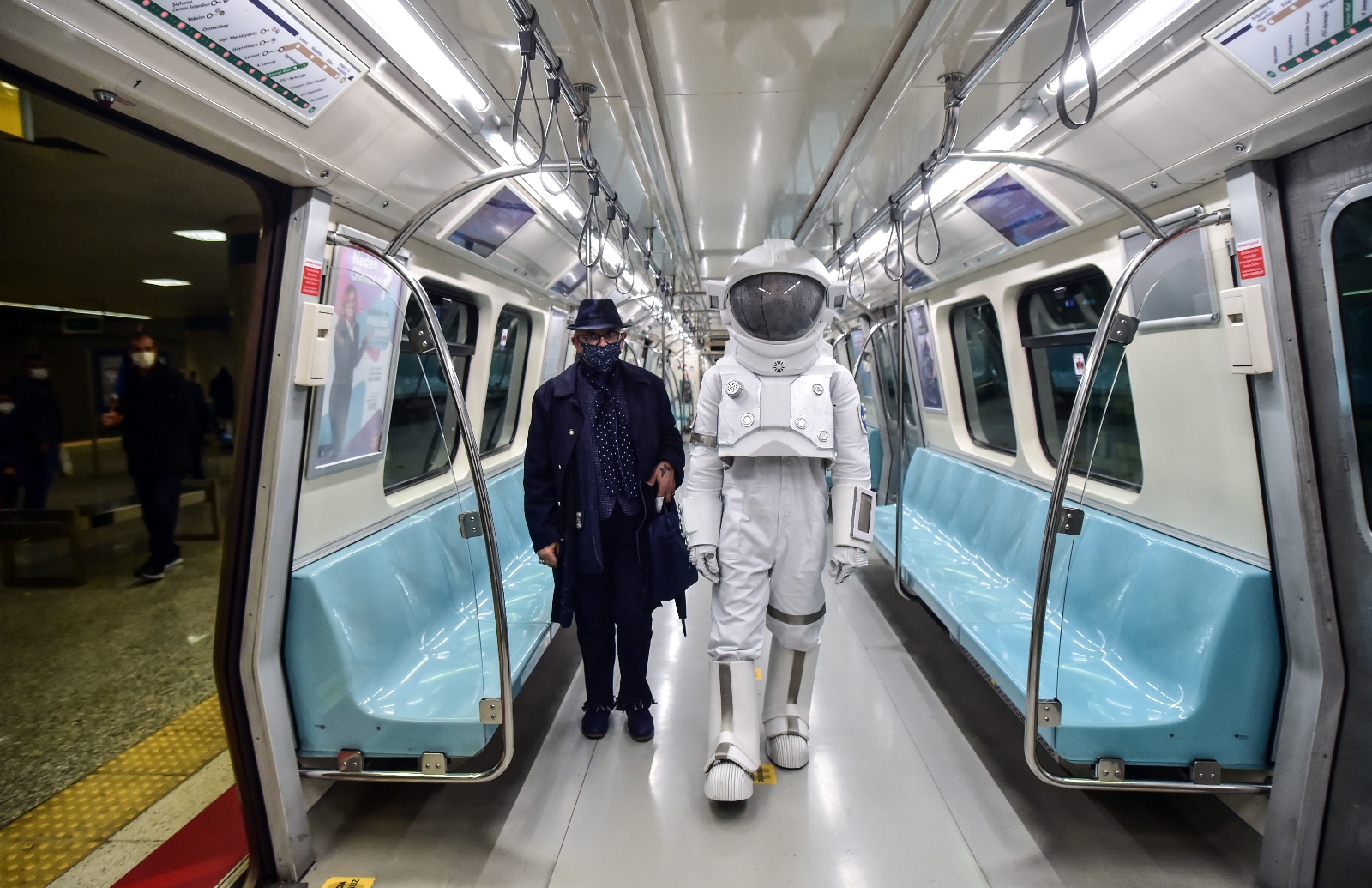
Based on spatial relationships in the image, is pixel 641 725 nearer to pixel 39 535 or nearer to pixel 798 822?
pixel 798 822

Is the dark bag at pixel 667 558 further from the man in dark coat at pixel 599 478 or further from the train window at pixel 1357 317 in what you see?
the train window at pixel 1357 317

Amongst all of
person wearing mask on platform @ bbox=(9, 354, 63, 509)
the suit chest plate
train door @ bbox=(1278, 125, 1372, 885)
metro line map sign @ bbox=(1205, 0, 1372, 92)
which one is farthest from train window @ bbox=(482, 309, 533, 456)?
train door @ bbox=(1278, 125, 1372, 885)

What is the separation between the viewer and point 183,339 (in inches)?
360

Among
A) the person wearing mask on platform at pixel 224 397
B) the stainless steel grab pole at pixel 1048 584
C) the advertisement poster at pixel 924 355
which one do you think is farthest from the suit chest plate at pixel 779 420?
the person wearing mask on platform at pixel 224 397

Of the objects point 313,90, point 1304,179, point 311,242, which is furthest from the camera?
point 311,242

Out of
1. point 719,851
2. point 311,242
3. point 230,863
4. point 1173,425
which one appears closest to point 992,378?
point 1173,425

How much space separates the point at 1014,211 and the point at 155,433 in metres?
6.57

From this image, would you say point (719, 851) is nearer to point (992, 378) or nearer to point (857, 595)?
point (857, 595)

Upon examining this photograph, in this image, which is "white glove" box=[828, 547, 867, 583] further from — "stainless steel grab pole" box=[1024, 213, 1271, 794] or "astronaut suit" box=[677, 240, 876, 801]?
"stainless steel grab pole" box=[1024, 213, 1271, 794]

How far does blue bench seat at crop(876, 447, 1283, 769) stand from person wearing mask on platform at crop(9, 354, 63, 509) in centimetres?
722

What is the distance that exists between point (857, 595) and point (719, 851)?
3007 millimetres

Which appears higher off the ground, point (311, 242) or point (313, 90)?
point (313, 90)

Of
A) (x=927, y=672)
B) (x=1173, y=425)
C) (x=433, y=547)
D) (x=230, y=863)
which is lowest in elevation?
(x=927, y=672)

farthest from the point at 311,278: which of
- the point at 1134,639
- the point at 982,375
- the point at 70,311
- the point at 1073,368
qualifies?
the point at 70,311
